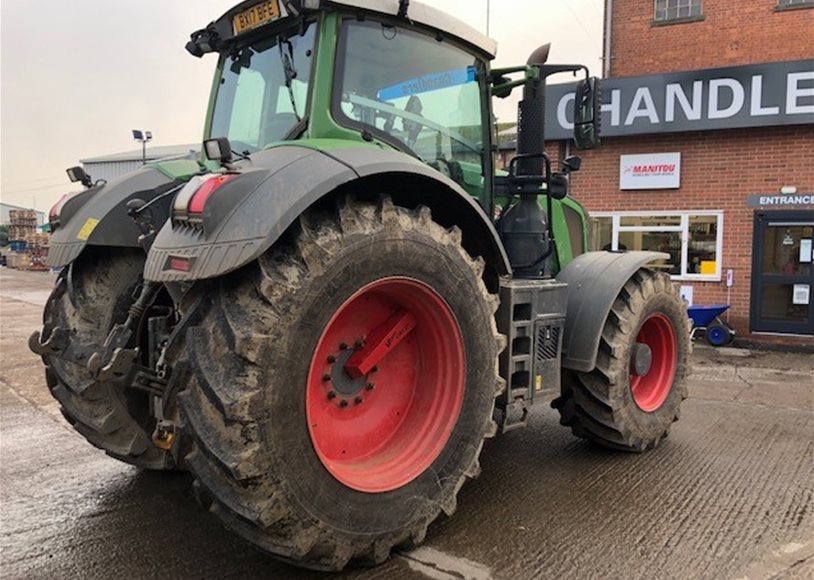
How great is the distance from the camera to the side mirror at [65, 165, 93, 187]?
154 inches

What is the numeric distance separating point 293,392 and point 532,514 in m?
1.75

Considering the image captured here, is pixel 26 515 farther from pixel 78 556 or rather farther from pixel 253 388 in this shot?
pixel 253 388

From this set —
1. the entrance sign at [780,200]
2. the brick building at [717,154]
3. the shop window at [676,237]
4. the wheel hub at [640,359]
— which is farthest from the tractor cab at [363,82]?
the entrance sign at [780,200]

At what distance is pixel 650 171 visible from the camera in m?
11.0

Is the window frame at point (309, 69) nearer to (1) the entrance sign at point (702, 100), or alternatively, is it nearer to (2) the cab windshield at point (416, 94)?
(2) the cab windshield at point (416, 94)

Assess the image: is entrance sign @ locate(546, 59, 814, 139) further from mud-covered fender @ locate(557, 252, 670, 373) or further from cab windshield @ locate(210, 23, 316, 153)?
cab windshield @ locate(210, 23, 316, 153)

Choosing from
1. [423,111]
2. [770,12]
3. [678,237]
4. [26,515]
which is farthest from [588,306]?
[770,12]

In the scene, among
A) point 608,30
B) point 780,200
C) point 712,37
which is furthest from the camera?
point 608,30

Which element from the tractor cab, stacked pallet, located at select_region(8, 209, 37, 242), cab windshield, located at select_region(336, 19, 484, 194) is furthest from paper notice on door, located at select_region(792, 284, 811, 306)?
stacked pallet, located at select_region(8, 209, 37, 242)

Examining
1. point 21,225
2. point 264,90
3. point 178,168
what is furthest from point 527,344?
point 21,225

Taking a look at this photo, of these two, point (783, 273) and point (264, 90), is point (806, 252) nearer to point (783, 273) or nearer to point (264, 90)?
point (783, 273)

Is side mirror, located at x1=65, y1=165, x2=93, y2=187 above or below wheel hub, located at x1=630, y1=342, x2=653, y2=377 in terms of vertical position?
above

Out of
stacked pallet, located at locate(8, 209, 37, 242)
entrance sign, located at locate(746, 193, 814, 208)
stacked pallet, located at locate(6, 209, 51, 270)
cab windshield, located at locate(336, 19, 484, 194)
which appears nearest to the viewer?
cab windshield, located at locate(336, 19, 484, 194)

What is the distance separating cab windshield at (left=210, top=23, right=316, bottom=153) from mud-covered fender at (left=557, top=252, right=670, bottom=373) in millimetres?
2153
